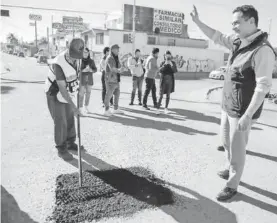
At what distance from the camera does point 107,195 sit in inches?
128

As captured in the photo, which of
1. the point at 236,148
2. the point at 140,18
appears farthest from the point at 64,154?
the point at 140,18

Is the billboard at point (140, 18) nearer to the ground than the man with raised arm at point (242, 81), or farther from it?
farther from it

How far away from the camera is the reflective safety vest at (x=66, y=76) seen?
393cm

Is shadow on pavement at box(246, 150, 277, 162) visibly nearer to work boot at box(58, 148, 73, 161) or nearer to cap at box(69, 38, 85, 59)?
work boot at box(58, 148, 73, 161)

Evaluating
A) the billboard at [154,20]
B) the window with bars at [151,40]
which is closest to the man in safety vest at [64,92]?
the window with bars at [151,40]

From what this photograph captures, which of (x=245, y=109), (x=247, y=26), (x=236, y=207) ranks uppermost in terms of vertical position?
(x=247, y=26)

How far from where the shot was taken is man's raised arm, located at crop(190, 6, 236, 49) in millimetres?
3496

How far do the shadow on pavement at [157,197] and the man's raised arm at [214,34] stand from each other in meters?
2.04

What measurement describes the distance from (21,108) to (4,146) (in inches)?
139

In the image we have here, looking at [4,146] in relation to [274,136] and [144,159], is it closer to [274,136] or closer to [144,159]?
[144,159]

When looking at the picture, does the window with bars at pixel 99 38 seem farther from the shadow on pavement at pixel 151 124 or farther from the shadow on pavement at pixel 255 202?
the shadow on pavement at pixel 255 202

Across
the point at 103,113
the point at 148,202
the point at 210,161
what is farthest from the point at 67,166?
the point at 103,113

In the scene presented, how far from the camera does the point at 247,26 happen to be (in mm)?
2926

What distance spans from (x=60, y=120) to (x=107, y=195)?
1654 millimetres
